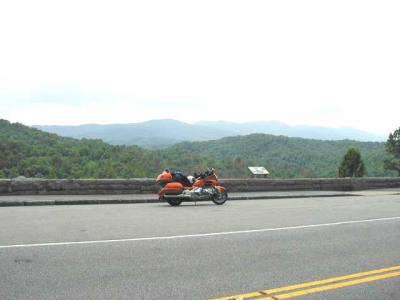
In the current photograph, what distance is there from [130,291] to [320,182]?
71.5 ft

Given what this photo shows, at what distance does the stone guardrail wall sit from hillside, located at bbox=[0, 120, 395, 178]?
3123 mm

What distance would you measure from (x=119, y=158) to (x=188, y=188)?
166ft

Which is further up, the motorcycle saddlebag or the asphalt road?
the motorcycle saddlebag

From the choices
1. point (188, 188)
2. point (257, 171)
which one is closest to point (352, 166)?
point (257, 171)

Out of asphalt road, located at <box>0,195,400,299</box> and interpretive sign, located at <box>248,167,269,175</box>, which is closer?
asphalt road, located at <box>0,195,400,299</box>

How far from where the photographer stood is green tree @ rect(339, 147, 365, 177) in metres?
52.6

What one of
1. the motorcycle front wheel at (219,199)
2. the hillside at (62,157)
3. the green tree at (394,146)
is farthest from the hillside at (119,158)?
the green tree at (394,146)

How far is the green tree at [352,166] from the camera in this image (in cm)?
5259

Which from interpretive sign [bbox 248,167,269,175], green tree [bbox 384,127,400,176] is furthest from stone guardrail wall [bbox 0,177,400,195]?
green tree [bbox 384,127,400,176]

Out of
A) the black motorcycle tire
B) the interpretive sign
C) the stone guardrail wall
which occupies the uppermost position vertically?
the interpretive sign

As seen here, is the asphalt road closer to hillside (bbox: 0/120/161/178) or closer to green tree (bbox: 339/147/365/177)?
hillside (bbox: 0/120/161/178)

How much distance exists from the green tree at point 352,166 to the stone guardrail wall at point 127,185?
85.7 ft

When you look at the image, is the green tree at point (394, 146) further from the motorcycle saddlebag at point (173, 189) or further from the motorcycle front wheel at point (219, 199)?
the motorcycle saddlebag at point (173, 189)

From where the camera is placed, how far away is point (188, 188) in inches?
656
